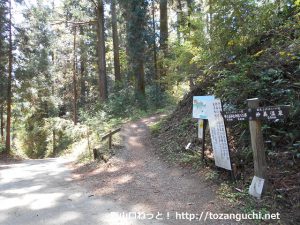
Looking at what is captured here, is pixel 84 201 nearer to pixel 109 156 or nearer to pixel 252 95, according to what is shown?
pixel 109 156

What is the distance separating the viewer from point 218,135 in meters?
5.95

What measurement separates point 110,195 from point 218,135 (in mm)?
2536

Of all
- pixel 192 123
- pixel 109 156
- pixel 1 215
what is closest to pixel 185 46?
pixel 192 123

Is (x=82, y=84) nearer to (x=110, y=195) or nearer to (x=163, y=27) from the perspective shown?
(x=163, y=27)

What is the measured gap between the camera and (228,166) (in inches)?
222

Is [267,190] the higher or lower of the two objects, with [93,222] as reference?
higher

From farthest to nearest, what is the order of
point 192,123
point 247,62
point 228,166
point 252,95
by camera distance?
point 192,123 < point 247,62 < point 252,95 < point 228,166

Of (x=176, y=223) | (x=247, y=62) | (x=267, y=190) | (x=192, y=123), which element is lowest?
(x=176, y=223)

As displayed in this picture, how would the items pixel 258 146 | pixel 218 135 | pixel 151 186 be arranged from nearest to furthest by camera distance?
pixel 258 146
pixel 218 135
pixel 151 186

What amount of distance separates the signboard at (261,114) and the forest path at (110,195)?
4.87ft

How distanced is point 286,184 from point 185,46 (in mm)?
9382

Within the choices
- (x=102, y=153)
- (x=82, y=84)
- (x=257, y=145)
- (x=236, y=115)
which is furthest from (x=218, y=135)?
(x=82, y=84)

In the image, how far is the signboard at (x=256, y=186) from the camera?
15.6 ft

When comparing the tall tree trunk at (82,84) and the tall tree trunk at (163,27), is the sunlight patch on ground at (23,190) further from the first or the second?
the tall tree trunk at (82,84)
